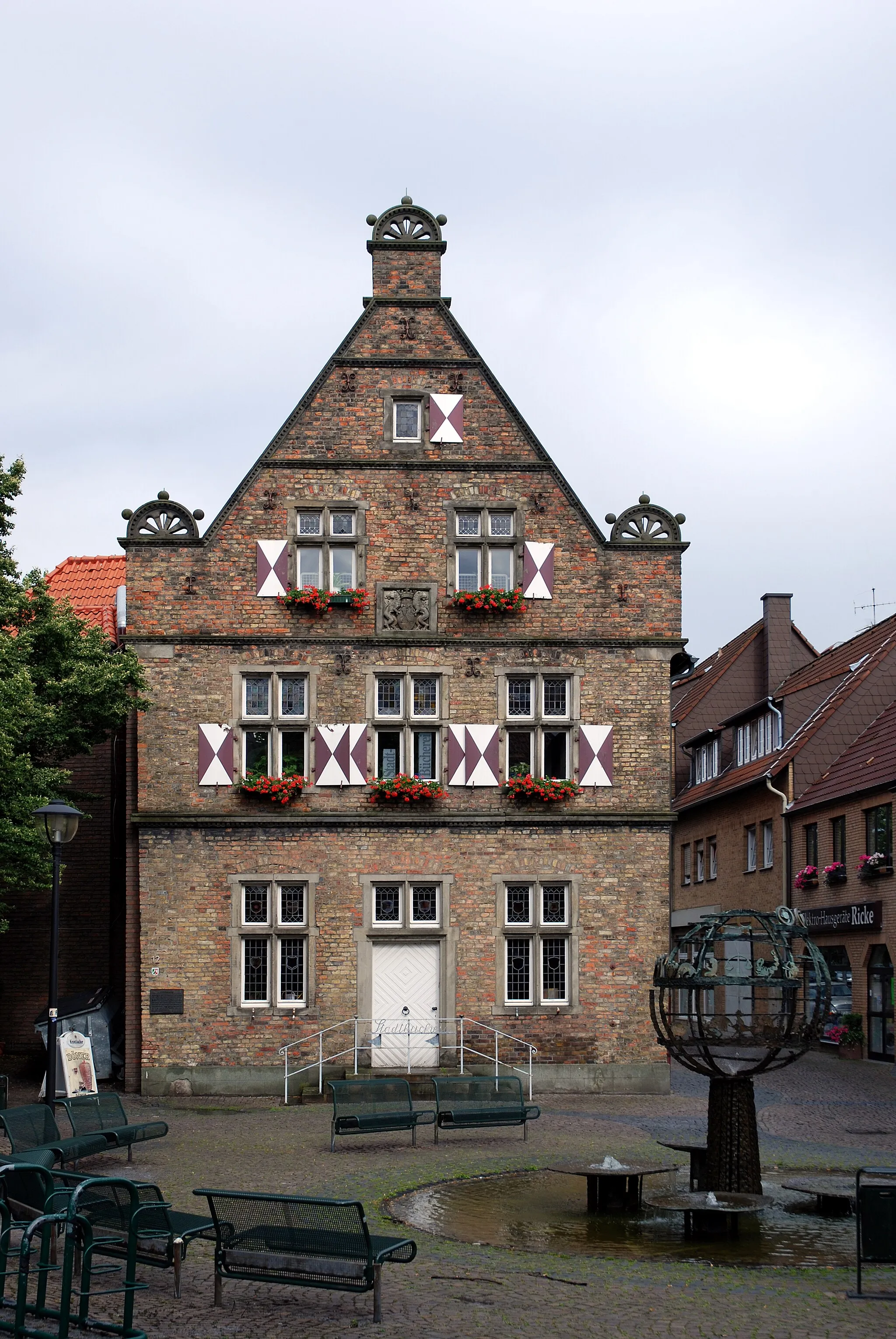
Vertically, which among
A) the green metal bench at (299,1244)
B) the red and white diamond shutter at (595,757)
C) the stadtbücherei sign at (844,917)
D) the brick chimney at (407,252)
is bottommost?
the green metal bench at (299,1244)

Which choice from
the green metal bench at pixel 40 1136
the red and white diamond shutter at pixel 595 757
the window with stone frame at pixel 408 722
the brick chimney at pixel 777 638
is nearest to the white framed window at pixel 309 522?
the window with stone frame at pixel 408 722

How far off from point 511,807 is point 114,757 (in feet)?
30.3

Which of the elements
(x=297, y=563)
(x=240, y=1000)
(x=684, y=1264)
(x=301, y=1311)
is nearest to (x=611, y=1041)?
(x=240, y=1000)

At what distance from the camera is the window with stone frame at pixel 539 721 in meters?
24.2

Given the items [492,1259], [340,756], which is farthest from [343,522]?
[492,1259]

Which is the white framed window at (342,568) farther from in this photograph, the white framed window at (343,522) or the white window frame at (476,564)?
the white window frame at (476,564)

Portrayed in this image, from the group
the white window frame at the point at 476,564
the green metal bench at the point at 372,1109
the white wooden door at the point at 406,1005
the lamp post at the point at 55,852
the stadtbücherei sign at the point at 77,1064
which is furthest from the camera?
the white window frame at the point at 476,564

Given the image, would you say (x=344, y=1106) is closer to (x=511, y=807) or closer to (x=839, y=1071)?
(x=511, y=807)

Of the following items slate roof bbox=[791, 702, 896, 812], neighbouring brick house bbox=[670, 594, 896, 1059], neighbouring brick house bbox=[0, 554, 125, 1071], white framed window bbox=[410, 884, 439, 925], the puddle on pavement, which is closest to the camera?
the puddle on pavement

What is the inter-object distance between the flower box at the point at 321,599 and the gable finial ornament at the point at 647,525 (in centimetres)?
426

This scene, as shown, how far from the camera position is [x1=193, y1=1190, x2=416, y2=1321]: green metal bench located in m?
9.10

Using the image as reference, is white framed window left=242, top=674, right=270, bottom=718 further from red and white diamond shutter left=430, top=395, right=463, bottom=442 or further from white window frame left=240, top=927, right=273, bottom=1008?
red and white diamond shutter left=430, top=395, right=463, bottom=442

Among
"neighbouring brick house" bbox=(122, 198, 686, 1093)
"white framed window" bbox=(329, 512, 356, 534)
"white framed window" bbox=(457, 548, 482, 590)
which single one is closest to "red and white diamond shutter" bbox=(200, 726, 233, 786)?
"neighbouring brick house" bbox=(122, 198, 686, 1093)

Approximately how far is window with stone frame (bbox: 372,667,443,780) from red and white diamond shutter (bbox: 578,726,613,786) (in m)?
2.31
